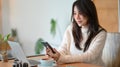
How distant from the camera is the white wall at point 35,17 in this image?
383 cm

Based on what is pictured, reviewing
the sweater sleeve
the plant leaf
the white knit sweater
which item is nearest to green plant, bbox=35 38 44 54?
the plant leaf

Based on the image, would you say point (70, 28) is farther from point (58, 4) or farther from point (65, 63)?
point (58, 4)

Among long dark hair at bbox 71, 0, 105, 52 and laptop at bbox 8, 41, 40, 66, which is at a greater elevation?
long dark hair at bbox 71, 0, 105, 52

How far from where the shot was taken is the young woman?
1.95 metres

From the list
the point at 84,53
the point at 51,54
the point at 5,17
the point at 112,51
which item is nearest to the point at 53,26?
the point at 5,17

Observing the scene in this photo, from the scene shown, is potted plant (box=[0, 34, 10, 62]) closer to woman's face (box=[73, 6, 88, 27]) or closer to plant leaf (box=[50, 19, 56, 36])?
woman's face (box=[73, 6, 88, 27])

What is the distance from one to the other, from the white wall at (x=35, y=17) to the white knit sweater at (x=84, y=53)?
1.53m

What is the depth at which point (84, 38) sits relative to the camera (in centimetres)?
216

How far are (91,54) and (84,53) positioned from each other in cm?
6

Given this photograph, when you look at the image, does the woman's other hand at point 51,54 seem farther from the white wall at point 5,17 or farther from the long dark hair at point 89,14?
the white wall at point 5,17

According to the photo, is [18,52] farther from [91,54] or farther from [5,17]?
[5,17]

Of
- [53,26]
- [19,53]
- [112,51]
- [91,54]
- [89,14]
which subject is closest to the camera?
[19,53]

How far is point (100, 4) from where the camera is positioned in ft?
10.3

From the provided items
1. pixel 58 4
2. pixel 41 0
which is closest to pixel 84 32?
pixel 58 4
